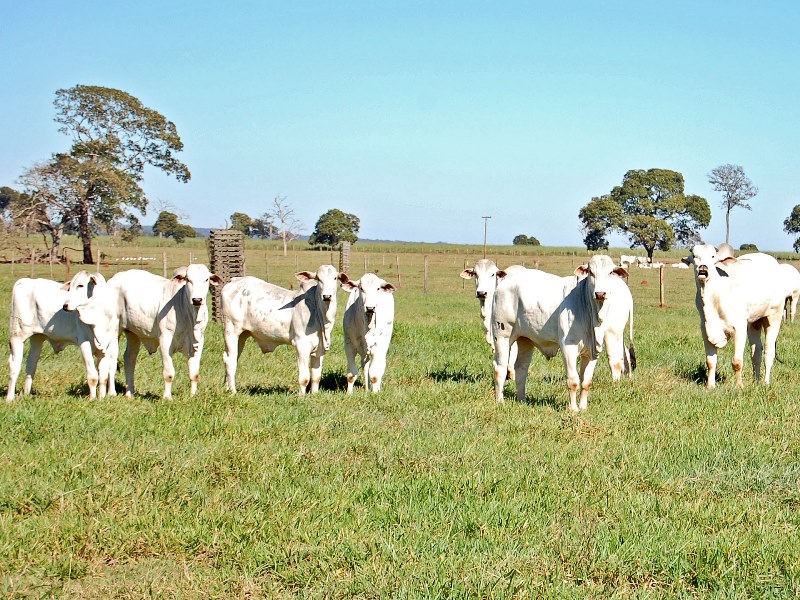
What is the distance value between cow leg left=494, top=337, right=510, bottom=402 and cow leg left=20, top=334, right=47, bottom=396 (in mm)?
6372

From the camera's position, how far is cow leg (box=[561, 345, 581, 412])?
421 inches

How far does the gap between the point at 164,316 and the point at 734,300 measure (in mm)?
8522

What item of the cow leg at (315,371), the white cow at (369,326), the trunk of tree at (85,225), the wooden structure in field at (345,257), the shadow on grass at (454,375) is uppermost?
the trunk of tree at (85,225)

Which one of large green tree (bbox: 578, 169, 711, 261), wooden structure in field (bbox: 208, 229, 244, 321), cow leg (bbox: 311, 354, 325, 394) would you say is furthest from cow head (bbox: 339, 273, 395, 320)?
large green tree (bbox: 578, 169, 711, 261)

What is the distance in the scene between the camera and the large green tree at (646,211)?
3226 inches

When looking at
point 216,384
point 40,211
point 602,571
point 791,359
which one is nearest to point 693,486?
point 602,571

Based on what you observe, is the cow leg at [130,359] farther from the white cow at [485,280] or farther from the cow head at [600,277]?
the cow head at [600,277]

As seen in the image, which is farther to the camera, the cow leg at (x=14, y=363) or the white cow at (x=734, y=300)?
the white cow at (x=734, y=300)

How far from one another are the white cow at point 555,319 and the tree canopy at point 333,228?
91.1m

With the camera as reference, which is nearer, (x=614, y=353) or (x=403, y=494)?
(x=403, y=494)

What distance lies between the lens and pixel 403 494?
6.95 metres

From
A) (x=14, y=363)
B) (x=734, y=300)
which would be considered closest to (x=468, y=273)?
(x=734, y=300)

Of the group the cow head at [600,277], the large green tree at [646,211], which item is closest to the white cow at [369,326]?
the cow head at [600,277]

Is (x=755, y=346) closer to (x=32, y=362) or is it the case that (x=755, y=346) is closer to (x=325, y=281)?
(x=325, y=281)
